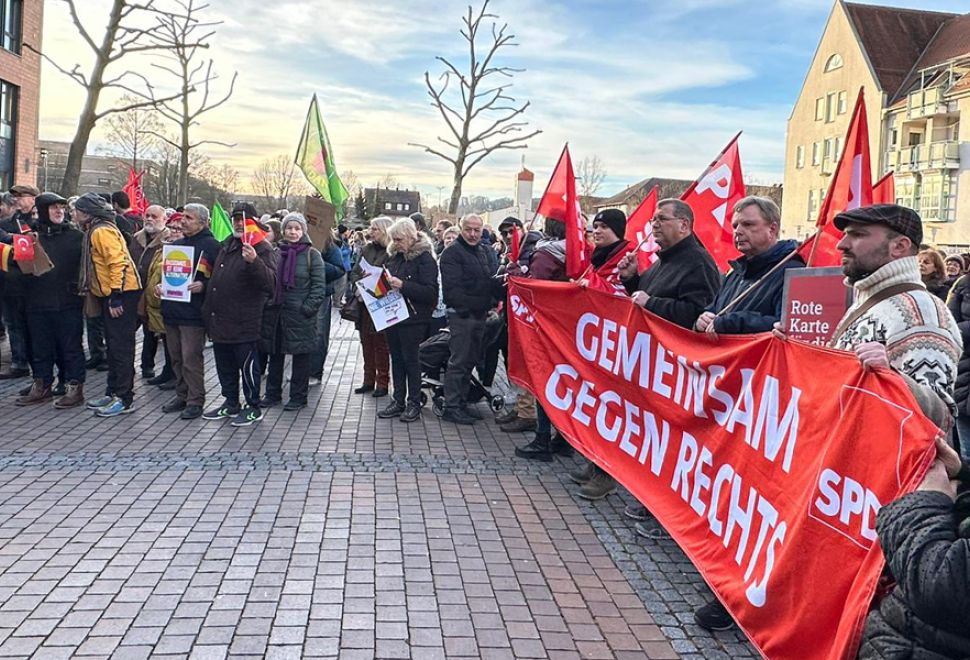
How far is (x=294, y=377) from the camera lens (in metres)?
8.95

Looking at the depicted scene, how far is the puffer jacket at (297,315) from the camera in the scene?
870 cm

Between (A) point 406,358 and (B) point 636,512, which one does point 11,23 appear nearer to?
(A) point 406,358

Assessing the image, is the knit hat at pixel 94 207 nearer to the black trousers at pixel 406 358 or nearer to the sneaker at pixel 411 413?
the black trousers at pixel 406 358

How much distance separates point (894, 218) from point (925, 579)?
176 cm

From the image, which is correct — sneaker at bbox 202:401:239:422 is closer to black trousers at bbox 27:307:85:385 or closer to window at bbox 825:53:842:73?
black trousers at bbox 27:307:85:385

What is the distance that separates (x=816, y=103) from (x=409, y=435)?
60.1 m

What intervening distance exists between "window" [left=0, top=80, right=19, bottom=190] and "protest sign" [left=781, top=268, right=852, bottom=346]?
94.9 ft

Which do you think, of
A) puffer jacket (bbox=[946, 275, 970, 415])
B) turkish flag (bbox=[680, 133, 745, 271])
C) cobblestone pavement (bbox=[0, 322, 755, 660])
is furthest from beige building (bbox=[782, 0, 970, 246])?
cobblestone pavement (bbox=[0, 322, 755, 660])

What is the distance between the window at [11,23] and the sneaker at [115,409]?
75.7 feet

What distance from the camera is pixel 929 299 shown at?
3.36 metres

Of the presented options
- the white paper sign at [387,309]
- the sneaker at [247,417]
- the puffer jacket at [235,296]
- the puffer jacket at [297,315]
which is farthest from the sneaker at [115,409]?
the white paper sign at [387,309]

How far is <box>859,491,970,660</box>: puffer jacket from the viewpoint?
7.26 ft

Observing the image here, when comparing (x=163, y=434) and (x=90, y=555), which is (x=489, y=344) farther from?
(x=90, y=555)


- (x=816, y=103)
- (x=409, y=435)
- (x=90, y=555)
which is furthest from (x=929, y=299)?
(x=816, y=103)
